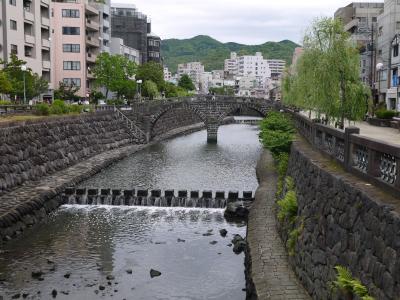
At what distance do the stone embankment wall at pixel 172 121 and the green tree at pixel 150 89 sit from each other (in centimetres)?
670

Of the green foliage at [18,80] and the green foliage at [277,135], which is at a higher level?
the green foliage at [18,80]

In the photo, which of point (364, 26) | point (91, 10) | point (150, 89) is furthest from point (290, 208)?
point (150, 89)

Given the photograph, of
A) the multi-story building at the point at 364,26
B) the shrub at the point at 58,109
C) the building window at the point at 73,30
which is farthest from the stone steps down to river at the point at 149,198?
the building window at the point at 73,30

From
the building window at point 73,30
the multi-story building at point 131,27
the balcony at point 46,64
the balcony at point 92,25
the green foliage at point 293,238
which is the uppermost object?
the multi-story building at point 131,27

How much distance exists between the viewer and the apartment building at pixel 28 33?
54.9 m

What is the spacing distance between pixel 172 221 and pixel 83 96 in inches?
2292

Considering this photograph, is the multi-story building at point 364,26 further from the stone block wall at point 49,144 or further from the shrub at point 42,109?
the shrub at point 42,109

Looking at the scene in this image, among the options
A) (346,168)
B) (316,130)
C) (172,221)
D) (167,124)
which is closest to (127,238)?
(172,221)

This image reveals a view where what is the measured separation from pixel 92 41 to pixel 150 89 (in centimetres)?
1393

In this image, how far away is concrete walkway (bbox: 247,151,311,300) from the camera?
12750mm

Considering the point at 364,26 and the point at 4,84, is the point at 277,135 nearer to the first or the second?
the point at 4,84

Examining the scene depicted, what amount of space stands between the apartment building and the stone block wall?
1351 cm

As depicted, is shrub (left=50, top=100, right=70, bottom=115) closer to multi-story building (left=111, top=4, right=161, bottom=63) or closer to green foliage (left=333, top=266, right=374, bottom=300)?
green foliage (left=333, top=266, right=374, bottom=300)

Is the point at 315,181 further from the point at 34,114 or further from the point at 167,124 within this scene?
the point at 167,124
